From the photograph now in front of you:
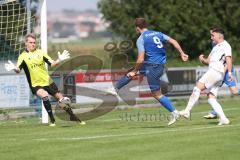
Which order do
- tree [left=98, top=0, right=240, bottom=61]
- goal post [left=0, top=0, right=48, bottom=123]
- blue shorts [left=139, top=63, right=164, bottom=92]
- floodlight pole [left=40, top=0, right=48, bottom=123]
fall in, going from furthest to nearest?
1. tree [left=98, top=0, right=240, bottom=61]
2. goal post [left=0, top=0, right=48, bottom=123]
3. floodlight pole [left=40, top=0, right=48, bottom=123]
4. blue shorts [left=139, top=63, right=164, bottom=92]

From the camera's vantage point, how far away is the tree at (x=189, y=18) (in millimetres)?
43781

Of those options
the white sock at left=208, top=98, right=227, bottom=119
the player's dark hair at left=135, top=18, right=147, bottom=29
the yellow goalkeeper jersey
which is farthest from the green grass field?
the player's dark hair at left=135, top=18, right=147, bottom=29

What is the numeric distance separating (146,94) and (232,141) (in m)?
15.7

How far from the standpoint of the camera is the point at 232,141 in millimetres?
12102

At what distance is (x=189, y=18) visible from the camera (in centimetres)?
4450

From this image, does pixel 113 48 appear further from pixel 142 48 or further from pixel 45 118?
pixel 142 48

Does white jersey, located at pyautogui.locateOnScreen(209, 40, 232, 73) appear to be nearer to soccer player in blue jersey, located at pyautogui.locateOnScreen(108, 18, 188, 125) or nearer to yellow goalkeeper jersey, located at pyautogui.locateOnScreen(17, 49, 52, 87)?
soccer player in blue jersey, located at pyautogui.locateOnScreen(108, 18, 188, 125)

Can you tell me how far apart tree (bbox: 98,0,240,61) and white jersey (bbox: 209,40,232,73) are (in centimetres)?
2818

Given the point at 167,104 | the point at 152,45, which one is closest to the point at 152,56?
the point at 152,45

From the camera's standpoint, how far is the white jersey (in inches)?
602

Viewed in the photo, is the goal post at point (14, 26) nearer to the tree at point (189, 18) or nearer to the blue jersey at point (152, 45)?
the blue jersey at point (152, 45)

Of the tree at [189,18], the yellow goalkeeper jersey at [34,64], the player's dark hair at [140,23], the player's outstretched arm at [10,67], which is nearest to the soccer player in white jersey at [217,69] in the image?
the player's dark hair at [140,23]

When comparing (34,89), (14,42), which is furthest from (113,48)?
(34,89)

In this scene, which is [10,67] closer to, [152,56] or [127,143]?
[152,56]
